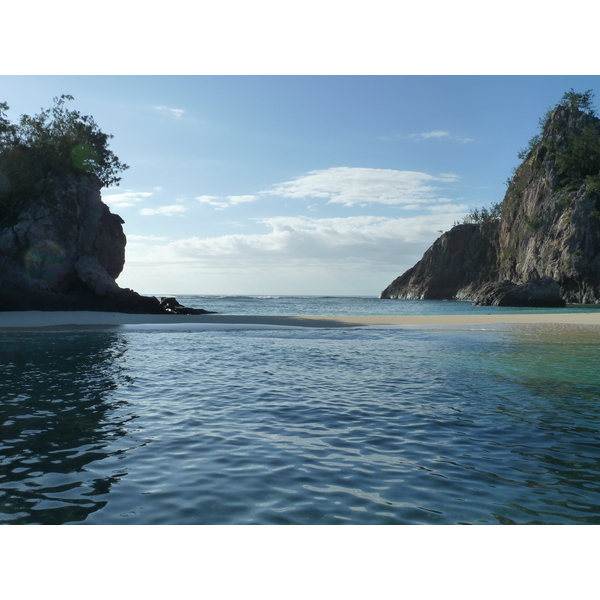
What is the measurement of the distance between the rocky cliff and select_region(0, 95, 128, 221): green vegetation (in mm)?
56625

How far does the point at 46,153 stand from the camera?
45.3 m

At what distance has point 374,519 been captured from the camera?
4.83 m

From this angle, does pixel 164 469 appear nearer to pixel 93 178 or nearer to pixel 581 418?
pixel 581 418

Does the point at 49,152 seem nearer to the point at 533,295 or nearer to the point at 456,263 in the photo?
the point at 533,295

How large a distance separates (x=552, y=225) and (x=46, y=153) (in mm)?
84388

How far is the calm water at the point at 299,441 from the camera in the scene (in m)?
5.15

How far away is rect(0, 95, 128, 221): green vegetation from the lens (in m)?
44.2

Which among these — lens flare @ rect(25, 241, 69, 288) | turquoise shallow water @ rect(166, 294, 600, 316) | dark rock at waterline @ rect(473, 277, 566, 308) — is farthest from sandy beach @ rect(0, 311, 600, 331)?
dark rock at waterline @ rect(473, 277, 566, 308)

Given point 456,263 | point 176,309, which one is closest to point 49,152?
point 176,309

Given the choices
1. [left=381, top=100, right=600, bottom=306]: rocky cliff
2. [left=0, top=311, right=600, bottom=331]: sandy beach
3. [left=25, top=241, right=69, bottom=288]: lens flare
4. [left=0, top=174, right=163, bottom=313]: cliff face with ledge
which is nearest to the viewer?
[left=0, top=311, right=600, bottom=331]: sandy beach

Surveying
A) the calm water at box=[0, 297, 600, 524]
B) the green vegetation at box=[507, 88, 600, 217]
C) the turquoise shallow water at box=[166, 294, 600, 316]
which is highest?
the green vegetation at box=[507, 88, 600, 217]

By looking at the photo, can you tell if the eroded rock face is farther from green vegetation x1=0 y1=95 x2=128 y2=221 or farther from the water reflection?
the water reflection
